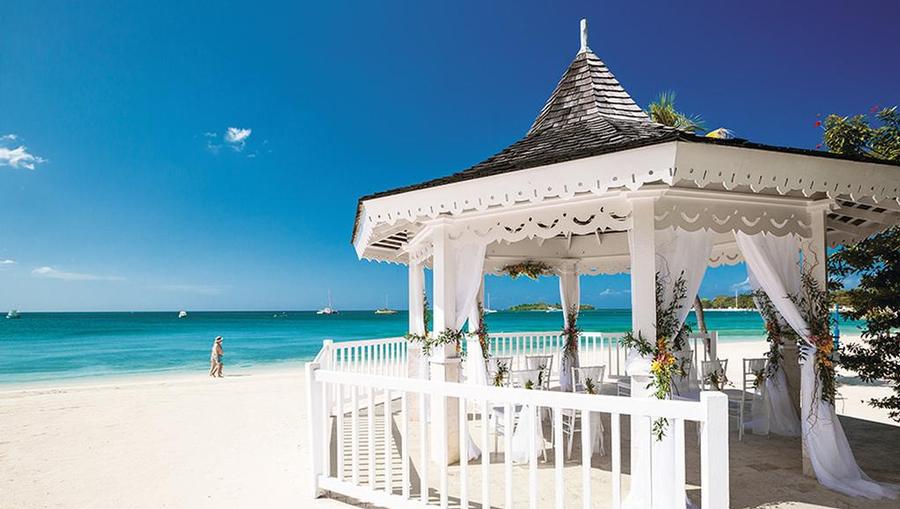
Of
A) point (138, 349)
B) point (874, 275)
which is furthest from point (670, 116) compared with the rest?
point (138, 349)

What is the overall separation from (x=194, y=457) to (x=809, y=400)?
251 inches

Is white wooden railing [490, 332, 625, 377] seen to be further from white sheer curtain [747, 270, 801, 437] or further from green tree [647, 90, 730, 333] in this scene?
green tree [647, 90, 730, 333]

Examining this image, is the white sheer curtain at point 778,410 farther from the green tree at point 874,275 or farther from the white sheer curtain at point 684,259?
the white sheer curtain at point 684,259

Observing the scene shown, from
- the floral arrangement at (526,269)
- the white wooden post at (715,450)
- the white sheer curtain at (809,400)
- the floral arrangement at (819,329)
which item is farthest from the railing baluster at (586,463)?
the floral arrangement at (526,269)

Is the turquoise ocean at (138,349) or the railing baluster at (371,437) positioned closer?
the railing baluster at (371,437)

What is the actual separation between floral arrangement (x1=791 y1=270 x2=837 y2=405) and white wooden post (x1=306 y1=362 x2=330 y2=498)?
4344mm

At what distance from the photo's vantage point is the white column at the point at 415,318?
7.28 m

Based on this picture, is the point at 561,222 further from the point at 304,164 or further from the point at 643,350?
the point at 304,164

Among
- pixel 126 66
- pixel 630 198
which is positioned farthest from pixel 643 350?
pixel 126 66

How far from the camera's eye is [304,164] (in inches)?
1718

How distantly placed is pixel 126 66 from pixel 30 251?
26.0 meters

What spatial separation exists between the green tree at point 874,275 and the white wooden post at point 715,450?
434 cm

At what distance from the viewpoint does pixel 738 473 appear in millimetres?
4652

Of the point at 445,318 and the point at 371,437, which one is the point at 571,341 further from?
the point at 371,437
